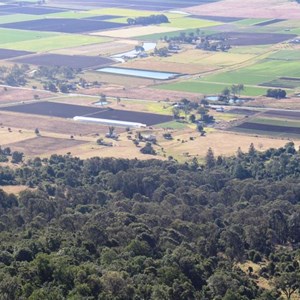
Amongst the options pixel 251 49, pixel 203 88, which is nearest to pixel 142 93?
pixel 203 88

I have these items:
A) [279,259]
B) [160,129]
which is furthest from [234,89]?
[279,259]

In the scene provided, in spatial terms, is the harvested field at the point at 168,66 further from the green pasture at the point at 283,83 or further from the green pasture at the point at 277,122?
the green pasture at the point at 277,122

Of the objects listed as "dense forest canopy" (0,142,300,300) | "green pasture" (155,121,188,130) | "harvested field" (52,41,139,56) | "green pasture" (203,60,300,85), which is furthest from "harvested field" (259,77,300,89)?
"harvested field" (52,41,139,56)

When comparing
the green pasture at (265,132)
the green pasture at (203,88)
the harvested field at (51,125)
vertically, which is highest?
the green pasture at (203,88)

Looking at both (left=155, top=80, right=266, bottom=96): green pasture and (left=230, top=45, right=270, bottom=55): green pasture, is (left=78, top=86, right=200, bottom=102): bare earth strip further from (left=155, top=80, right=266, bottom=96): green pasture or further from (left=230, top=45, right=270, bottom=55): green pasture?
(left=230, top=45, right=270, bottom=55): green pasture

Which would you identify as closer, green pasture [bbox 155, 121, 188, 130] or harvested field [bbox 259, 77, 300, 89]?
green pasture [bbox 155, 121, 188, 130]

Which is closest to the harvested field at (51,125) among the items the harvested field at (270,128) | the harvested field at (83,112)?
the harvested field at (83,112)
